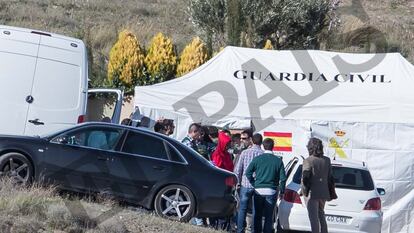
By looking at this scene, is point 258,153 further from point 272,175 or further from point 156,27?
point 156,27

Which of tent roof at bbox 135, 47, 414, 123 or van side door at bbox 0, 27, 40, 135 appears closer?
van side door at bbox 0, 27, 40, 135

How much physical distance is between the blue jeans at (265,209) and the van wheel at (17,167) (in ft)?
11.8

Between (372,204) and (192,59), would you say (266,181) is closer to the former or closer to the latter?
(372,204)

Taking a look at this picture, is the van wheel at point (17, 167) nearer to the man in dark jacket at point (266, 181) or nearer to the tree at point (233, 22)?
the man in dark jacket at point (266, 181)

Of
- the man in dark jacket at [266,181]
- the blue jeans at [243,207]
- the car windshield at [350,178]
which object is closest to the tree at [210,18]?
the car windshield at [350,178]

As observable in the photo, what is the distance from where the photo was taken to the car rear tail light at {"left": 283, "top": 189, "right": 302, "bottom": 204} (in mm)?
14281

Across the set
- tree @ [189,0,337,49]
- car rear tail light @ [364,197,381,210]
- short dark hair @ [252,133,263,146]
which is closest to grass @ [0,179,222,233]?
short dark hair @ [252,133,263,146]

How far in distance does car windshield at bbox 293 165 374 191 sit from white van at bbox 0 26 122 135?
4.11 metres

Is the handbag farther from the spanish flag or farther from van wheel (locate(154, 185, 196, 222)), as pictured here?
the spanish flag

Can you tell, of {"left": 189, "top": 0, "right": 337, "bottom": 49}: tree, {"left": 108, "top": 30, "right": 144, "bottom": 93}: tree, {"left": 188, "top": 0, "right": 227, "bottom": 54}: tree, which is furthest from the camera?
{"left": 188, "top": 0, "right": 227, "bottom": 54}: tree

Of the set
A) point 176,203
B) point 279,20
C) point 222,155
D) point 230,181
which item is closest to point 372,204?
point 222,155

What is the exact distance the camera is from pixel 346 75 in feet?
63.9

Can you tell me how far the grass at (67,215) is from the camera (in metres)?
9.84

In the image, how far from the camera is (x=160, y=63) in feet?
77.1
